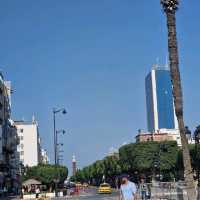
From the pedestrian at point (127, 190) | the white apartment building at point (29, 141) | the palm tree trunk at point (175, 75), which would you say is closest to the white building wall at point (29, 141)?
the white apartment building at point (29, 141)

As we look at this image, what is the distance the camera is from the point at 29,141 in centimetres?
19325

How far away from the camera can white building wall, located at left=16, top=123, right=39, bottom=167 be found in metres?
192

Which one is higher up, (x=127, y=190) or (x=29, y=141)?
(x=29, y=141)

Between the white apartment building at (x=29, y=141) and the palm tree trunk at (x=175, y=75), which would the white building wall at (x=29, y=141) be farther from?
the palm tree trunk at (x=175, y=75)

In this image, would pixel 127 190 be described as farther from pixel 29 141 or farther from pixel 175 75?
pixel 29 141

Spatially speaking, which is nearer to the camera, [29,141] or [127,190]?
[127,190]

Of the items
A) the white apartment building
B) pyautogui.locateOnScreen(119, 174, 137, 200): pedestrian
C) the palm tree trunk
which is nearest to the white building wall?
the white apartment building

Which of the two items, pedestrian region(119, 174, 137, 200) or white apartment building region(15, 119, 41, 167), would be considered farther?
white apartment building region(15, 119, 41, 167)

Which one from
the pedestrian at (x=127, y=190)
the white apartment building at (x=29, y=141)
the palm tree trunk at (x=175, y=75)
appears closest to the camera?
the pedestrian at (x=127, y=190)

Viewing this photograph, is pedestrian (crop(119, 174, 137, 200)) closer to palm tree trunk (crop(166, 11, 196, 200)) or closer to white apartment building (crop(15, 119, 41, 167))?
palm tree trunk (crop(166, 11, 196, 200))

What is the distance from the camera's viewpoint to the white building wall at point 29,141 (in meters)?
192

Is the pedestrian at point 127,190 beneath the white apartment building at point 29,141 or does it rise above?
beneath

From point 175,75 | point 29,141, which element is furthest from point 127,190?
point 29,141

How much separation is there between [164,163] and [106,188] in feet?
59.5
